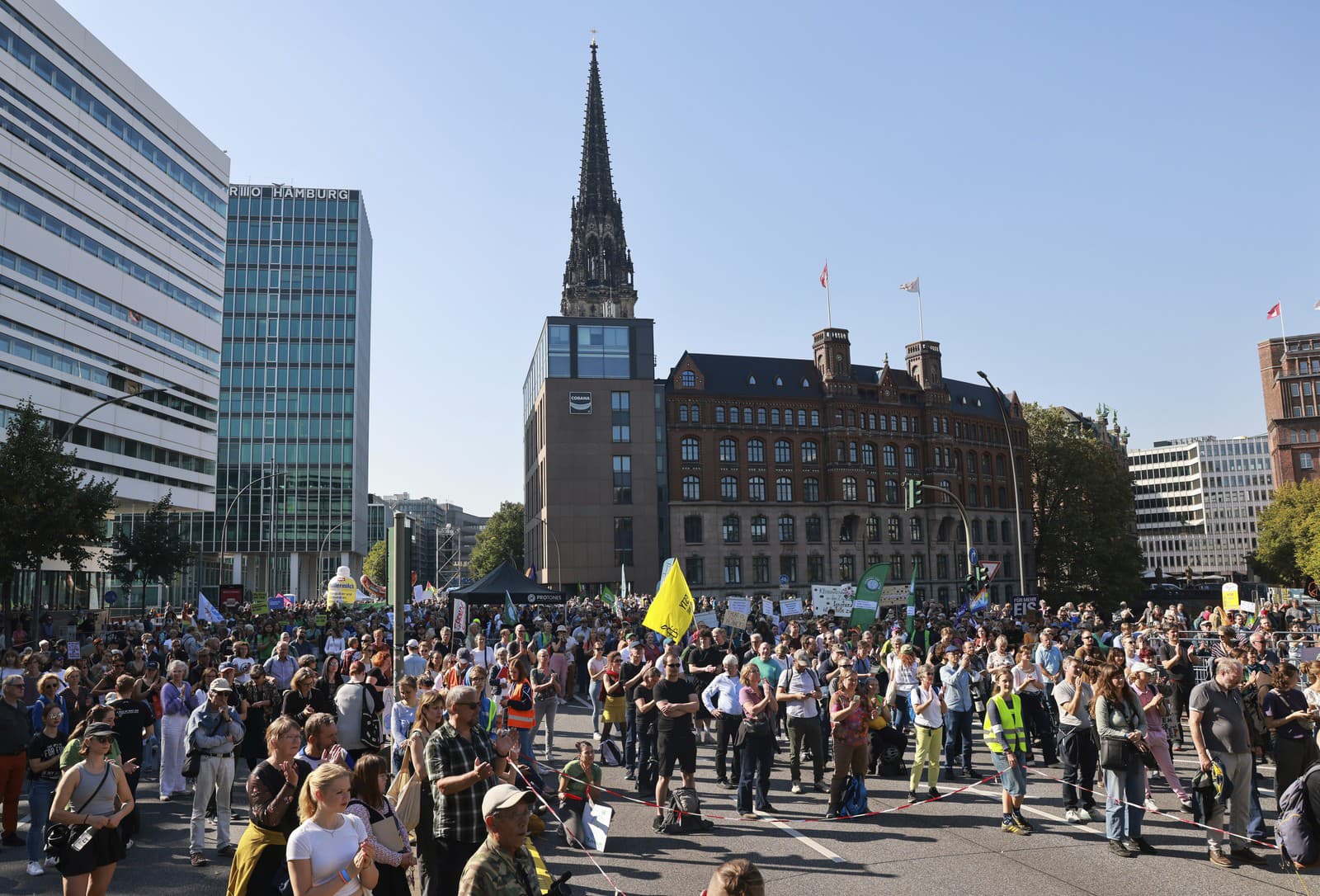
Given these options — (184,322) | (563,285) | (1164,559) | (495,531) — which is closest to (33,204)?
(184,322)

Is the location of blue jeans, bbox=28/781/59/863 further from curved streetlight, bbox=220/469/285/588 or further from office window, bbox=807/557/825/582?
office window, bbox=807/557/825/582

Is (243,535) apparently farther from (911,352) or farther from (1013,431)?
(1013,431)

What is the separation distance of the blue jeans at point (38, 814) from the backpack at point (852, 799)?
819 cm

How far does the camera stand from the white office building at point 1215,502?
15538 cm

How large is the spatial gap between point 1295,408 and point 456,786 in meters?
113

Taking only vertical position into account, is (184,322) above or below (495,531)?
above

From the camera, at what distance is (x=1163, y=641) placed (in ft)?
54.7

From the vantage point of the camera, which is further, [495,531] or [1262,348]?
[495,531]

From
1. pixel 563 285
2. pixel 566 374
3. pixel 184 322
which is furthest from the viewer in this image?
pixel 563 285

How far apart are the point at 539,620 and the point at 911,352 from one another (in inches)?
2551

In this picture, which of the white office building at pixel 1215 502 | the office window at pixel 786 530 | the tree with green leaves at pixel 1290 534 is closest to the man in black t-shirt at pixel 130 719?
the office window at pixel 786 530

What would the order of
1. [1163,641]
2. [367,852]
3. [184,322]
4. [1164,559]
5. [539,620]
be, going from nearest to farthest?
[367,852], [1163,641], [539,620], [184,322], [1164,559]

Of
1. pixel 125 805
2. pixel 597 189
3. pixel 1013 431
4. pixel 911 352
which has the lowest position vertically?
pixel 125 805

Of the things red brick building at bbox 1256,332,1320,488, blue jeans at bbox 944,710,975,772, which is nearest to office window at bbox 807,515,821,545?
red brick building at bbox 1256,332,1320,488
